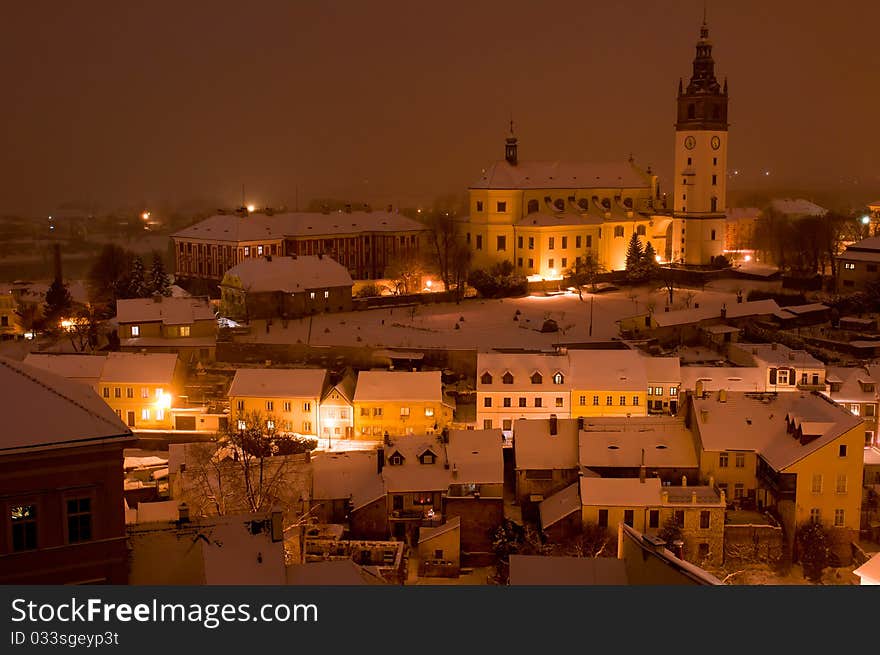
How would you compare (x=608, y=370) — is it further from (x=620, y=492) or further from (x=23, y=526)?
(x=23, y=526)

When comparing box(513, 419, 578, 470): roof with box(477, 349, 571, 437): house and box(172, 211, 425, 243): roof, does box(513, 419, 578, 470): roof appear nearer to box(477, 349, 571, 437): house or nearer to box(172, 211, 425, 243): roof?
box(477, 349, 571, 437): house

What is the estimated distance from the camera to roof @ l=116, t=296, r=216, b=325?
105 feet

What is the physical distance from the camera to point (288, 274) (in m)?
37.1

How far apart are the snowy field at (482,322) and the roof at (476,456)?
7.68m

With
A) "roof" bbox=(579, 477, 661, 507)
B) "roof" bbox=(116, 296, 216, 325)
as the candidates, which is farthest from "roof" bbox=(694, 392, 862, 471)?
"roof" bbox=(116, 296, 216, 325)

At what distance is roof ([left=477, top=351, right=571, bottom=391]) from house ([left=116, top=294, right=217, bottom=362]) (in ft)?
29.0

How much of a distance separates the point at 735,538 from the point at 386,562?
255 inches

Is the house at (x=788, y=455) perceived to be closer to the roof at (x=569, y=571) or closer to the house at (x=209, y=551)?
the roof at (x=569, y=571)

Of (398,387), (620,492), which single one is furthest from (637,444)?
(398,387)

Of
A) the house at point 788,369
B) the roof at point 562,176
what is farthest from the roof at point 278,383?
the roof at point 562,176

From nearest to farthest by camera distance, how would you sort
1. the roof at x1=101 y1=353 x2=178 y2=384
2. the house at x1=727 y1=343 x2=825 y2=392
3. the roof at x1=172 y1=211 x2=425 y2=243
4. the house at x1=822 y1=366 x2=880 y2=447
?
the house at x1=822 y1=366 x2=880 y2=447 < the house at x1=727 y1=343 x2=825 y2=392 < the roof at x1=101 y1=353 x2=178 y2=384 < the roof at x1=172 y1=211 x2=425 y2=243

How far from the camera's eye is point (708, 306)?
36.5m

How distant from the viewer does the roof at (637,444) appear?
22.6 m

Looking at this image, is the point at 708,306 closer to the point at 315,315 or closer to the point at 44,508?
the point at 315,315
